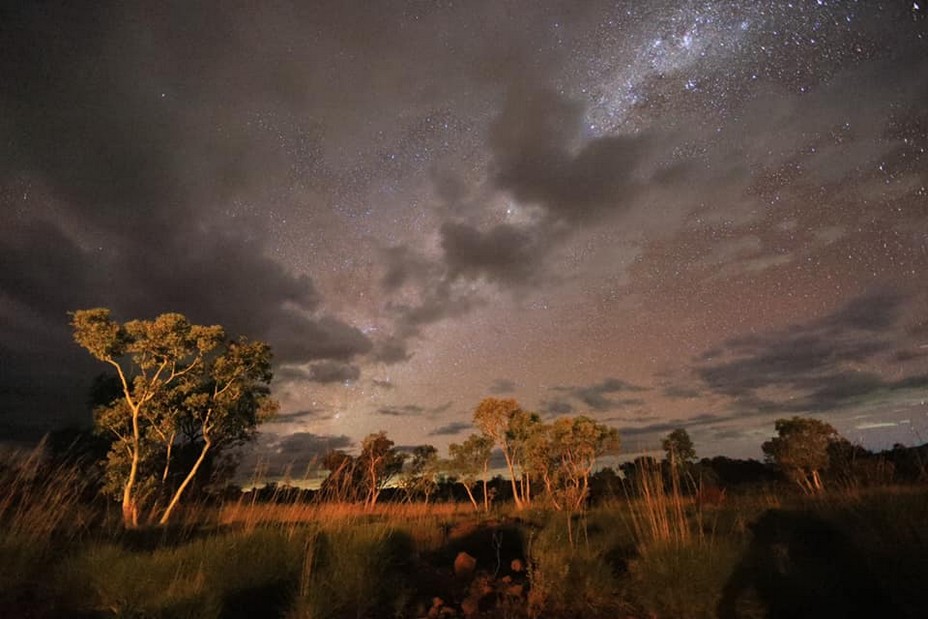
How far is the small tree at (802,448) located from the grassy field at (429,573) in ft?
86.9

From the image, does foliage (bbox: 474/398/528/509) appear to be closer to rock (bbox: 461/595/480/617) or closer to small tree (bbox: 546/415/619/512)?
small tree (bbox: 546/415/619/512)

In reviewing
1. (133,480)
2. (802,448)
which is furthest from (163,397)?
(802,448)

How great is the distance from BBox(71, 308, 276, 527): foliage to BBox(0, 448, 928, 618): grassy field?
29.8 ft

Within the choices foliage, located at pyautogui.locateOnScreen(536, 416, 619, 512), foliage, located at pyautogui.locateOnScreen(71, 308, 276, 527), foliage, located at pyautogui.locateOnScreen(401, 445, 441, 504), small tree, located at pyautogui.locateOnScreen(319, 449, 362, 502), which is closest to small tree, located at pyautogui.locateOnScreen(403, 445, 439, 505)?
foliage, located at pyautogui.locateOnScreen(401, 445, 441, 504)

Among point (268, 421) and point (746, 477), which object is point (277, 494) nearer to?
point (268, 421)

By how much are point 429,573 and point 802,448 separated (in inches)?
1251

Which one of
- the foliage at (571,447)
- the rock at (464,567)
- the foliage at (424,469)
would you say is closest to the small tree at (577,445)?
the foliage at (571,447)

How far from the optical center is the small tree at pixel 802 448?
29.7m

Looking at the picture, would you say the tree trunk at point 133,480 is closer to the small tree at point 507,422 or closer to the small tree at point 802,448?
the small tree at point 507,422

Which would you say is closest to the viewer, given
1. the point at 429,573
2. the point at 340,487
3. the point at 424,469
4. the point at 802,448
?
the point at 429,573

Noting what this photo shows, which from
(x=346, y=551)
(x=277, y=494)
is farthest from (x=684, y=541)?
(x=277, y=494)

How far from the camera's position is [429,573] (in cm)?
818

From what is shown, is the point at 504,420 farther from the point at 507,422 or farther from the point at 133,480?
the point at 133,480

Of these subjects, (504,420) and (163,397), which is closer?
(163,397)
